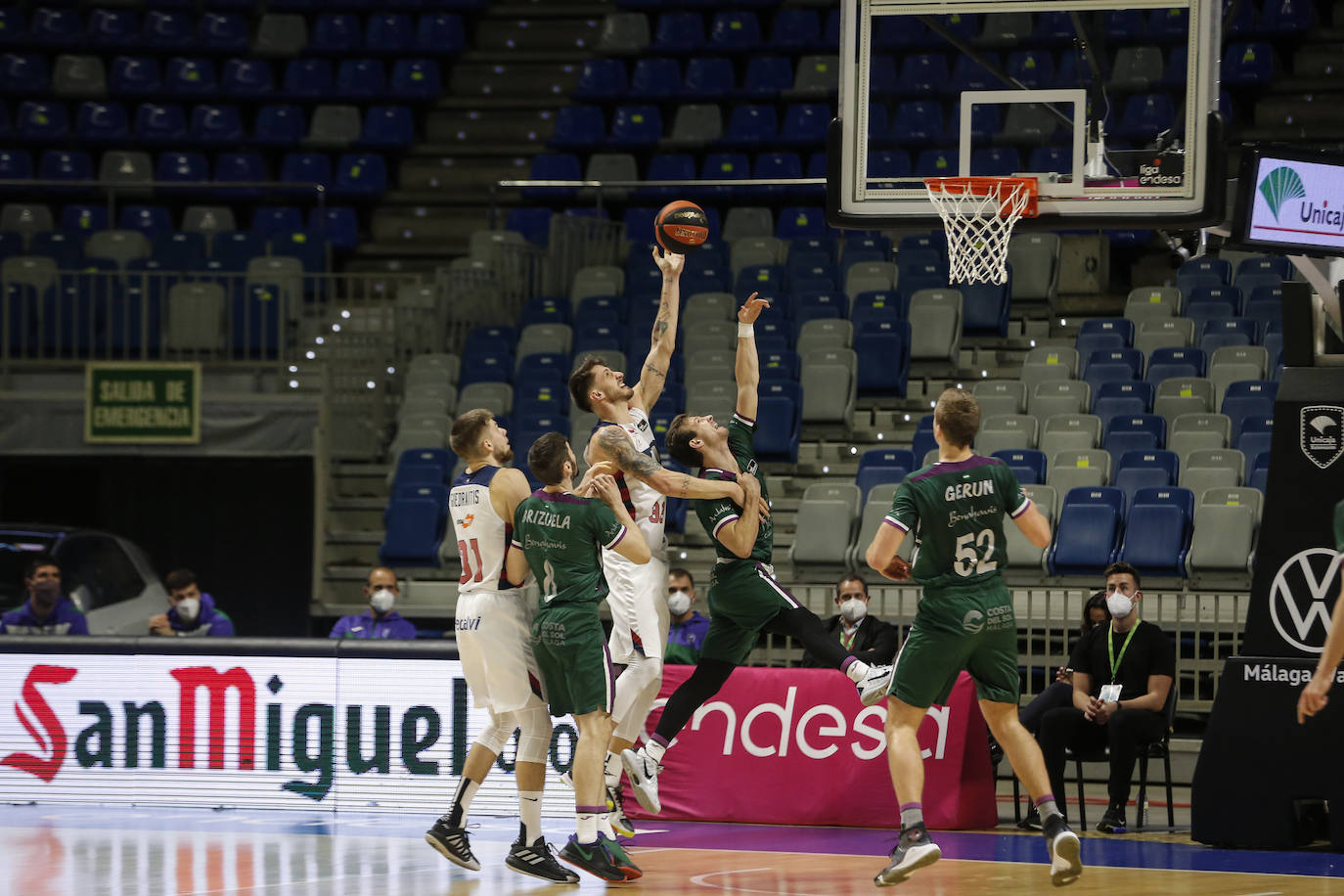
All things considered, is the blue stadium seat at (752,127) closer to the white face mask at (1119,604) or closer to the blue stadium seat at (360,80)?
the blue stadium seat at (360,80)

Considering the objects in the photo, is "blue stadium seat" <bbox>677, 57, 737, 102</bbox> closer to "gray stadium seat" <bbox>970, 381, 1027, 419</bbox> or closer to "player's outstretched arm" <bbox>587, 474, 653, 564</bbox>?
Answer: "gray stadium seat" <bbox>970, 381, 1027, 419</bbox>

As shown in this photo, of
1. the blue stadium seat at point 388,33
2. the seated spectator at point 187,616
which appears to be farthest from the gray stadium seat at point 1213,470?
the blue stadium seat at point 388,33

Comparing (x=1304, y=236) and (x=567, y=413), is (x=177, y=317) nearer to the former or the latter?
(x=567, y=413)

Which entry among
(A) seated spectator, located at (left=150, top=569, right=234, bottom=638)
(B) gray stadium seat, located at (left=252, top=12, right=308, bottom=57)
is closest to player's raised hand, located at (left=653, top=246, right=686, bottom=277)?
(A) seated spectator, located at (left=150, top=569, right=234, bottom=638)

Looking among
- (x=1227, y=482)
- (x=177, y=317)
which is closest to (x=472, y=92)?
(x=177, y=317)

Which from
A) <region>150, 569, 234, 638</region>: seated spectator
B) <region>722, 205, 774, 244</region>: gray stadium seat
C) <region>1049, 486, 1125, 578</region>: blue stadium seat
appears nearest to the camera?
<region>150, 569, 234, 638</region>: seated spectator

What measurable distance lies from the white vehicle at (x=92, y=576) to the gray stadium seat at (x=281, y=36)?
35.2 feet

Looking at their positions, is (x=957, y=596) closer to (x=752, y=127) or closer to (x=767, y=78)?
(x=752, y=127)

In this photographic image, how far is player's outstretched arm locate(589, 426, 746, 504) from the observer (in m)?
8.55

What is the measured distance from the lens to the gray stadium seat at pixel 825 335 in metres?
17.0

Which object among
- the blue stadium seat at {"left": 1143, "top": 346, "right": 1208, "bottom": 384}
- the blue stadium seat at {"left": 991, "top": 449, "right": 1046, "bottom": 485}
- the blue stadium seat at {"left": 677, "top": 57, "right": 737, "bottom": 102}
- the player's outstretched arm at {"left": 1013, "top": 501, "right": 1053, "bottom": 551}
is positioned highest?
the blue stadium seat at {"left": 677, "top": 57, "right": 737, "bottom": 102}

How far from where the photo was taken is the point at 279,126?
23344 mm

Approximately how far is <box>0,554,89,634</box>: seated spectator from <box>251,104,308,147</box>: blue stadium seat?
10.8m

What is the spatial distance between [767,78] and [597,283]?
5.10m
